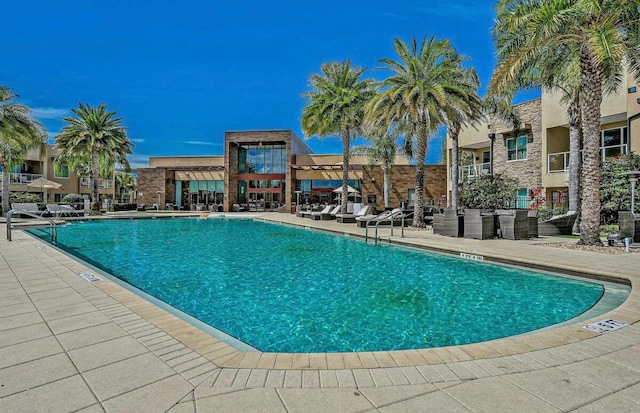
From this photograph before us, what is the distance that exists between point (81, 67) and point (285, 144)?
1721 inches

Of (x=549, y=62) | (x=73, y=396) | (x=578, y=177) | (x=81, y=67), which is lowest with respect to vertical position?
(x=73, y=396)

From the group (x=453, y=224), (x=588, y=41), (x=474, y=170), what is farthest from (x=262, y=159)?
(x=588, y=41)

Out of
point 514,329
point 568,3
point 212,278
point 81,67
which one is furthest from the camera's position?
point 81,67

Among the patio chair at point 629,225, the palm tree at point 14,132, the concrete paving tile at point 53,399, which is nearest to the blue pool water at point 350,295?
the concrete paving tile at point 53,399

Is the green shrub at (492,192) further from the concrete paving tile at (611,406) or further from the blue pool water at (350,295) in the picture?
the concrete paving tile at (611,406)

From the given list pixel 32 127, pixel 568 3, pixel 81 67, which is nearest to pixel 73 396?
pixel 568 3

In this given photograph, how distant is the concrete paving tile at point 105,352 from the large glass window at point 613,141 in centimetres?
1877

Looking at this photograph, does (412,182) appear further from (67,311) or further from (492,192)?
(67,311)

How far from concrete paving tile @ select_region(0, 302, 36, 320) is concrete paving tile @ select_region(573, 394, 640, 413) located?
508cm

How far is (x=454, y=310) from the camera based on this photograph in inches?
188

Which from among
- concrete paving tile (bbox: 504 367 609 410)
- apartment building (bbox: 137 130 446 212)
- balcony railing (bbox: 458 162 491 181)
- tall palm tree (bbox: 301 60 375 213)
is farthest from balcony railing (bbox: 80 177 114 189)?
concrete paving tile (bbox: 504 367 609 410)

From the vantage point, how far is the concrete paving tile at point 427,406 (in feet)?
6.45

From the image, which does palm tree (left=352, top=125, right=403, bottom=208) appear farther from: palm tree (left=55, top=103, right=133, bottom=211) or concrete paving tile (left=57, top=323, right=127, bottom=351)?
concrete paving tile (left=57, top=323, right=127, bottom=351)

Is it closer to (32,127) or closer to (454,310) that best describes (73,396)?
(454,310)
